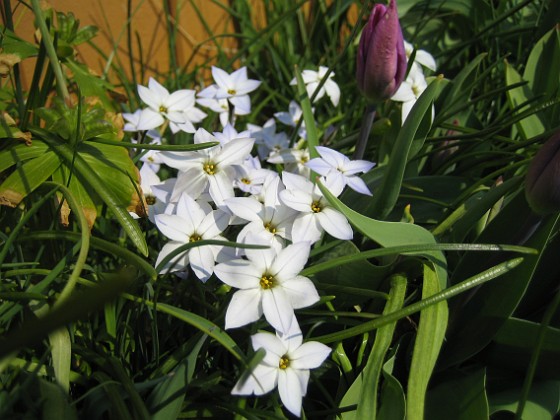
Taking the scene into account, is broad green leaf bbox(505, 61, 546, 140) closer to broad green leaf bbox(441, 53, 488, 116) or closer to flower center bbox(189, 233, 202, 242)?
broad green leaf bbox(441, 53, 488, 116)

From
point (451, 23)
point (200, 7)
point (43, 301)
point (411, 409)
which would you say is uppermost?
point (200, 7)

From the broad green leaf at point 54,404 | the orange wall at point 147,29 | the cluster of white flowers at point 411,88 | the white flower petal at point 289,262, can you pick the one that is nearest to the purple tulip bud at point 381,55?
the cluster of white flowers at point 411,88

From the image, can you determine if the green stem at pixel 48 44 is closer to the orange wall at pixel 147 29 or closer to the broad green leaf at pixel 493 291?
the orange wall at pixel 147 29

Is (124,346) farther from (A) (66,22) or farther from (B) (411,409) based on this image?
(A) (66,22)

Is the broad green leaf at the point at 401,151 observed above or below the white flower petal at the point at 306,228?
above

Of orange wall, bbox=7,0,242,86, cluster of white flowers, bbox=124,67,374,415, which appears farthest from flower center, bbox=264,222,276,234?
orange wall, bbox=7,0,242,86

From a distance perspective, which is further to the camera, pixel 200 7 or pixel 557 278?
pixel 200 7

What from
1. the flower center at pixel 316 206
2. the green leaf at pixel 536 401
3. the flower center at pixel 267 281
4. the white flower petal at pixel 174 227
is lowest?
the green leaf at pixel 536 401

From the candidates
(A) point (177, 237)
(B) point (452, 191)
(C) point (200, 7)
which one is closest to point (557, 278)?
(B) point (452, 191)
